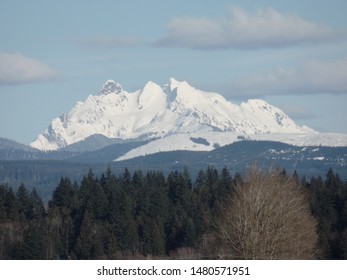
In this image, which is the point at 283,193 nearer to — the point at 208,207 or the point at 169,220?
the point at 169,220

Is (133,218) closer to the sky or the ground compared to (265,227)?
closer to the ground

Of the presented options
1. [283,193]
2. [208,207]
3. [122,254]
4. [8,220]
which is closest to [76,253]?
[122,254]

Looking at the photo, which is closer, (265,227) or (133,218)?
(265,227)

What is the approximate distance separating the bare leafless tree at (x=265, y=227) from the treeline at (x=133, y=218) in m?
20.2

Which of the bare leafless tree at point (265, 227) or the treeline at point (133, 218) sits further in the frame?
the treeline at point (133, 218)

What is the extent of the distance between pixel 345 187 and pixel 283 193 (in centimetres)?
5477

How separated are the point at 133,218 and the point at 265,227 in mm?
60624

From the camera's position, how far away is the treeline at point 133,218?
88562 mm

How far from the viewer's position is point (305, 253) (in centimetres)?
4972

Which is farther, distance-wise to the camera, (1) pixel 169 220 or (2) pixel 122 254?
(1) pixel 169 220

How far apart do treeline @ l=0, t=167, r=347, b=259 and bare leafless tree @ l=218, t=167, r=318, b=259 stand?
66.1 ft

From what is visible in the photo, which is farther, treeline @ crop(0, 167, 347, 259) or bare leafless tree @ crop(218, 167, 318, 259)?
treeline @ crop(0, 167, 347, 259)

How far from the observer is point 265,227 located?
4794 cm

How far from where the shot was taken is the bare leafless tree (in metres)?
46.8
